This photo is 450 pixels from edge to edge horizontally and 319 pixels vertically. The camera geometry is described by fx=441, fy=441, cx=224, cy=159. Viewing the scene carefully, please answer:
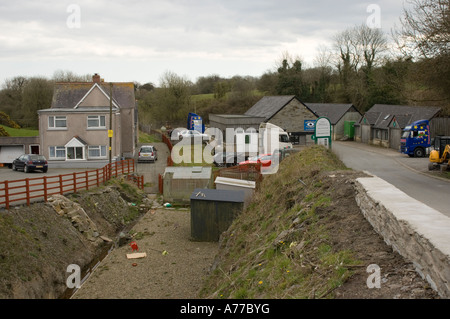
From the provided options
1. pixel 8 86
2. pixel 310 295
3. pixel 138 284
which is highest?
pixel 8 86

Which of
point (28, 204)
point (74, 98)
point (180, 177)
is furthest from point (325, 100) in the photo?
point (28, 204)

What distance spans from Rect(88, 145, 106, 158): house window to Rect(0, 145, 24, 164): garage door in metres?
6.95

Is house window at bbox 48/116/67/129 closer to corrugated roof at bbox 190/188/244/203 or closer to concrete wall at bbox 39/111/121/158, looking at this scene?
concrete wall at bbox 39/111/121/158

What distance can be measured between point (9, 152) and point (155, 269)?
2895 centimetres

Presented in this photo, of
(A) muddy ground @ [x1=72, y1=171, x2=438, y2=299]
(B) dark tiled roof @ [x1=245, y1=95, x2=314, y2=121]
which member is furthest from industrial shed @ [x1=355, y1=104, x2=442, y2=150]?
(A) muddy ground @ [x1=72, y1=171, x2=438, y2=299]

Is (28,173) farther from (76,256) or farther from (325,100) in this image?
(325,100)

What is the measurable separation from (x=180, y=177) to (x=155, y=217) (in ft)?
12.9

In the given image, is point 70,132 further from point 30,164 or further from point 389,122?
point 389,122

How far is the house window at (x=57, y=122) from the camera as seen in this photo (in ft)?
123

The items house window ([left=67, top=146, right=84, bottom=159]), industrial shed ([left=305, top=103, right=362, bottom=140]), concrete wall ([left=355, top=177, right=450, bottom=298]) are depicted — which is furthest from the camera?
industrial shed ([left=305, top=103, right=362, bottom=140])

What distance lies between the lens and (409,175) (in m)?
26.5

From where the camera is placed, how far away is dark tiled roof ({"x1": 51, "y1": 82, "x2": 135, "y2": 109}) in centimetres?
3991
